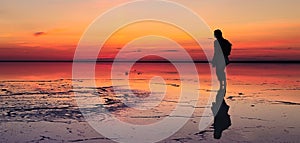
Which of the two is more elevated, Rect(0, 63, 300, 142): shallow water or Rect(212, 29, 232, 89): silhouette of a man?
Rect(212, 29, 232, 89): silhouette of a man

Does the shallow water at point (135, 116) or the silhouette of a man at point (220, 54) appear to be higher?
the silhouette of a man at point (220, 54)

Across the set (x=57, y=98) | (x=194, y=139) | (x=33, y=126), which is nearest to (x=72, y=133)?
(x=33, y=126)

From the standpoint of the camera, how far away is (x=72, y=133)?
927 cm

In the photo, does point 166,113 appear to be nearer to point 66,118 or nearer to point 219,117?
point 219,117

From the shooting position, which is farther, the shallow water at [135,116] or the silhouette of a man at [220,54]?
the silhouette of a man at [220,54]

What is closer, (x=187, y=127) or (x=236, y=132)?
(x=236, y=132)

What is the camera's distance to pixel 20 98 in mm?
16141

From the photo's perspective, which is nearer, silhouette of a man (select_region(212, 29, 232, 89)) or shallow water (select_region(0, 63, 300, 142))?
shallow water (select_region(0, 63, 300, 142))

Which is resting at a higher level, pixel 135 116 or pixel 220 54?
pixel 220 54

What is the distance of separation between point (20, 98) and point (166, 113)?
729 cm

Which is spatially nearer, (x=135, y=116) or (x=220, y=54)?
(x=220, y=54)

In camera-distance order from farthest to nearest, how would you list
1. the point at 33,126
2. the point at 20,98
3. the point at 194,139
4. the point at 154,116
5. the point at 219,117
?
the point at 20,98 → the point at 154,116 → the point at 219,117 → the point at 33,126 → the point at 194,139

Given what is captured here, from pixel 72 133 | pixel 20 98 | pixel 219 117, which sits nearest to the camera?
pixel 72 133

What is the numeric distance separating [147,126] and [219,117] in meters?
2.34
